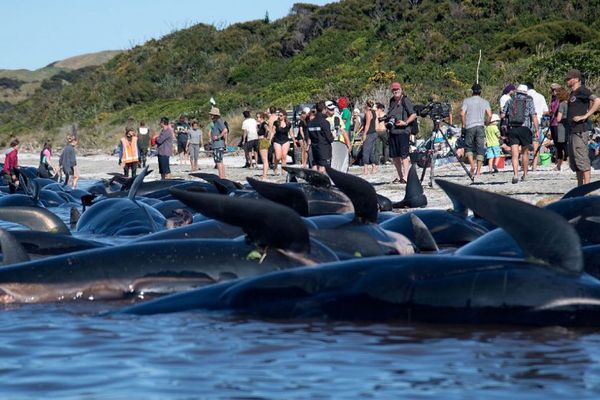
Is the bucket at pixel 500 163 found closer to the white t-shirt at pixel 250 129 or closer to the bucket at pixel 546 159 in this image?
the bucket at pixel 546 159

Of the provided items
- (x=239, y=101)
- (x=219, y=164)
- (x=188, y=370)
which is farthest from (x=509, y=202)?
(x=239, y=101)

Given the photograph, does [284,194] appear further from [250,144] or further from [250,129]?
[250,129]

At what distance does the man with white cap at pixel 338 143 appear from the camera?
1866 centimetres

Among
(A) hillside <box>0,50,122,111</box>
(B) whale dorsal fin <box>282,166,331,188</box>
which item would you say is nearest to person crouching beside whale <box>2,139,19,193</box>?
(B) whale dorsal fin <box>282,166,331,188</box>

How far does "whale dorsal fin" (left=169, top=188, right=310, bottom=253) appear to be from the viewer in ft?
18.2

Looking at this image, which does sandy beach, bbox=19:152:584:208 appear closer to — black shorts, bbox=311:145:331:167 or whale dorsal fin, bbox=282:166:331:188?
black shorts, bbox=311:145:331:167

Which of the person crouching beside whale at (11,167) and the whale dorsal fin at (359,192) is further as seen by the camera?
the person crouching beside whale at (11,167)

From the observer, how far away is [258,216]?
→ 566 cm

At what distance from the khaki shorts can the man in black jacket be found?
5.89 meters

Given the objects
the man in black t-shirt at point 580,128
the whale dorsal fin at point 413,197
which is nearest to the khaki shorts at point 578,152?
the man in black t-shirt at point 580,128

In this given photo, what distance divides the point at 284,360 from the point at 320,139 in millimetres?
14981

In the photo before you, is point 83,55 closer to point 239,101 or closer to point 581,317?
point 239,101

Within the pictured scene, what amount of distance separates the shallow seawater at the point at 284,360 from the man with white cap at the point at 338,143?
11.9 m

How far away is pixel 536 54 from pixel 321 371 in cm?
4205
